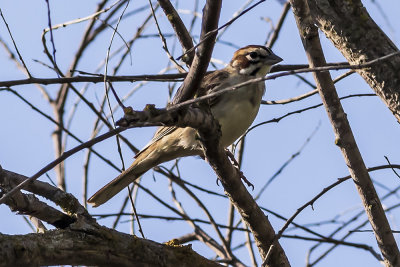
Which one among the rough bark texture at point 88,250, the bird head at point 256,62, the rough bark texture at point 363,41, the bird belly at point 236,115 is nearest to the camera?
the rough bark texture at point 88,250

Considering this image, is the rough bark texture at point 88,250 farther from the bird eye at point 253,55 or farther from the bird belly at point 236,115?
the bird eye at point 253,55

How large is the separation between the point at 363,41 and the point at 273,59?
6.15ft

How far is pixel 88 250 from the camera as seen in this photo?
2848 mm

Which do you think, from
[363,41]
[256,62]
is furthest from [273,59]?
[363,41]

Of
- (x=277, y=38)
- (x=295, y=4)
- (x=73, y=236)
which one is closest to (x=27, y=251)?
(x=73, y=236)

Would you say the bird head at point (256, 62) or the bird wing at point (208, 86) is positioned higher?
the bird head at point (256, 62)

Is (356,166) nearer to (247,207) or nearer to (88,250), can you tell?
(247,207)

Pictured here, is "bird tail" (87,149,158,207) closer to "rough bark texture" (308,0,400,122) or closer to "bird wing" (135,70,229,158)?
"bird wing" (135,70,229,158)

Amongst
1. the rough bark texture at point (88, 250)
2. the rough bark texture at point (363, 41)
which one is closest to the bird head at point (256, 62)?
the rough bark texture at point (363, 41)

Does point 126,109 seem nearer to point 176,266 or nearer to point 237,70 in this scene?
point 176,266

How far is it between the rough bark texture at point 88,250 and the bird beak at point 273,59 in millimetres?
2448

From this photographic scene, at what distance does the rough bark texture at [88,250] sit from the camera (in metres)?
2.65

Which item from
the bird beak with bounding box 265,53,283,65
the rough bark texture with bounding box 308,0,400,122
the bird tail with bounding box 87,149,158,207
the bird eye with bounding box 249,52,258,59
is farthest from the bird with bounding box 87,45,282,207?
the rough bark texture with bounding box 308,0,400,122

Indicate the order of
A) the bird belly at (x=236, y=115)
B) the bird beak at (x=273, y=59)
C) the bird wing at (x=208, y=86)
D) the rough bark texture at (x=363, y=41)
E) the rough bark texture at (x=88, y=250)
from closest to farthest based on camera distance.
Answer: the rough bark texture at (x=88, y=250)
the rough bark texture at (x=363, y=41)
the bird belly at (x=236, y=115)
the bird wing at (x=208, y=86)
the bird beak at (x=273, y=59)
